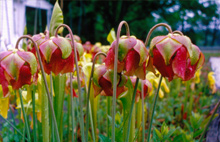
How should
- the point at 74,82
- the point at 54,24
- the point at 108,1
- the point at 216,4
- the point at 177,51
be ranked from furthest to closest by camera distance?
1. the point at 108,1
2. the point at 216,4
3. the point at 74,82
4. the point at 54,24
5. the point at 177,51

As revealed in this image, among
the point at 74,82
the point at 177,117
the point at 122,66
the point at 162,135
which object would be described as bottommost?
the point at 177,117

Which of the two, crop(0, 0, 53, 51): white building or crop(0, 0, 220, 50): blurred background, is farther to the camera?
crop(0, 0, 220, 50): blurred background

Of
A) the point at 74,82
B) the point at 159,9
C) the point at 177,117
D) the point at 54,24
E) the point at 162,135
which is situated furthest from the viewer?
the point at 159,9

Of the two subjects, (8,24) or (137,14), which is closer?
(8,24)

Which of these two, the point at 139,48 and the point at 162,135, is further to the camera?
the point at 162,135

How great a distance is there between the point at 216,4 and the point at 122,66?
790 cm

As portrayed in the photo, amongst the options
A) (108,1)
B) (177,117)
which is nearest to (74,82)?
(177,117)

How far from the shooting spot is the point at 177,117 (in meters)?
1.64

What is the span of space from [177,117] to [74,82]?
1.04 m

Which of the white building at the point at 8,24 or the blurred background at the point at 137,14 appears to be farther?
the blurred background at the point at 137,14

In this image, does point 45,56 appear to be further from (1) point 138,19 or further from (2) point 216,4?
(1) point 138,19

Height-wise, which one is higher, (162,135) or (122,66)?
(122,66)

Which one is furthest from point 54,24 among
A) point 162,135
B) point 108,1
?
point 108,1

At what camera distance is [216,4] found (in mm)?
7188
